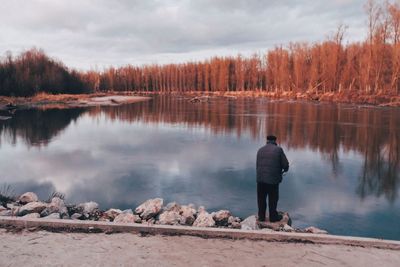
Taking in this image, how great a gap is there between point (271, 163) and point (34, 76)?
64.8 meters

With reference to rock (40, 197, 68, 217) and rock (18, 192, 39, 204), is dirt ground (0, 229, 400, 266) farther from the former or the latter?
rock (18, 192, 39, 204)

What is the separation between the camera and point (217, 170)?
1458 centimetres

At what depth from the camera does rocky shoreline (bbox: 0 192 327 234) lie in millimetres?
8102

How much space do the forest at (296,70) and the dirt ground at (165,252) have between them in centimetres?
5569

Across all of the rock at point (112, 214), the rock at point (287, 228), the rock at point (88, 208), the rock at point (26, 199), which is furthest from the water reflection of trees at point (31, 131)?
the rock at point (287, 228)

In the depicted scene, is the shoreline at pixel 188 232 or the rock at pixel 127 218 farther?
the rock at pixel 127 218

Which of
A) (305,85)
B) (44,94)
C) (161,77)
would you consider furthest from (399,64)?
(161,77)

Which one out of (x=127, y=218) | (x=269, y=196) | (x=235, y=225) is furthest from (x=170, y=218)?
(x=269, y=196)

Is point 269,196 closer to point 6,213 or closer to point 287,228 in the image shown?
point 287,228

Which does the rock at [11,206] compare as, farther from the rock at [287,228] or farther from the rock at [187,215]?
the rock at [287,228]

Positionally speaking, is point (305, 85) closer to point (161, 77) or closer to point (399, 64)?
point (399, 64)

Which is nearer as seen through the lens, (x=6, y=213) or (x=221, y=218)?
(x=6, y=213)

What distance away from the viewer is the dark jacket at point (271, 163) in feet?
25.9

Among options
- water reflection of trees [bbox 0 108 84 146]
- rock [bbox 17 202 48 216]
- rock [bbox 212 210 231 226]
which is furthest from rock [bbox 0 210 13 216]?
water reflection of trees [bbox 0 108 84 146]
